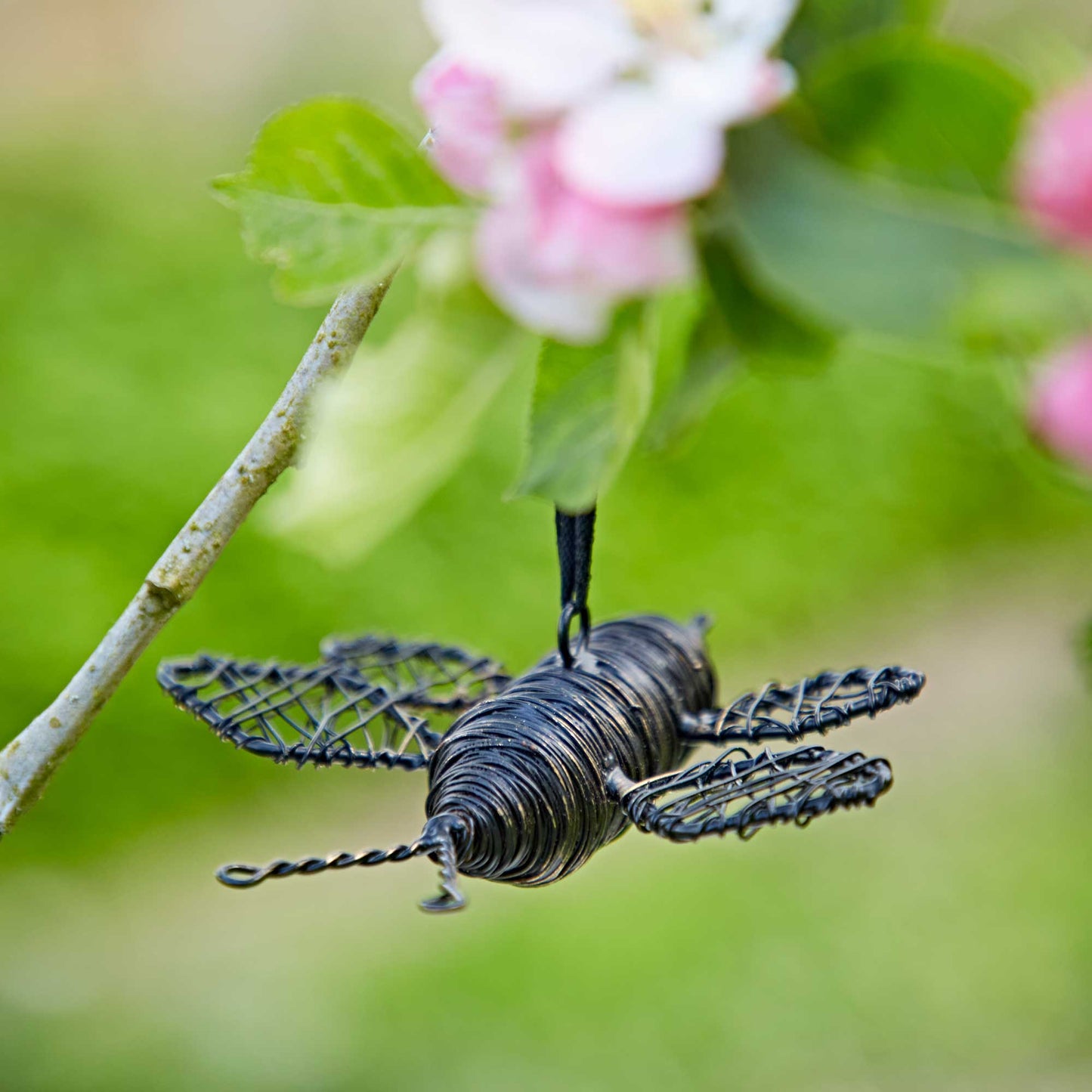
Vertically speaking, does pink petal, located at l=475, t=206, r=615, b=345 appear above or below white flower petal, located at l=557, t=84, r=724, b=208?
below

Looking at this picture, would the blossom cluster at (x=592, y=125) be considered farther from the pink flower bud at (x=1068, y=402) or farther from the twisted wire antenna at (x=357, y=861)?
the twisted wire antenna at (x=357, y=861)

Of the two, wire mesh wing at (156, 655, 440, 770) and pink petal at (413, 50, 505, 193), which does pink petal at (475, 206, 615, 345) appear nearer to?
pink petal at (413, 50, 505, 193)

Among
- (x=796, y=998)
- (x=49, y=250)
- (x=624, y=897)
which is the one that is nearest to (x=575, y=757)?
(x=796, y=998)

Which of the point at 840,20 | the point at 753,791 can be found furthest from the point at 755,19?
the point at 753,791

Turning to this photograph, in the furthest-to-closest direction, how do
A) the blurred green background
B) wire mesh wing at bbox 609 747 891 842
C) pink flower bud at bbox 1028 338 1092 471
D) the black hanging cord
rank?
the blurred green background, the black hanging cord, wire mesh wing at bbox 609 747 891 842, pink flower bud at bbox 1028 338 1092 471

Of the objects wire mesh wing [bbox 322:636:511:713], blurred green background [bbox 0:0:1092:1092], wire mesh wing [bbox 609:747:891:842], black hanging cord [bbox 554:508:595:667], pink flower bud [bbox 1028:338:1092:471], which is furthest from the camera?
blurred green background [bbox 0:0:1092:1092]

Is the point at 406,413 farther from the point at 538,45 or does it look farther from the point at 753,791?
the point at 753,791

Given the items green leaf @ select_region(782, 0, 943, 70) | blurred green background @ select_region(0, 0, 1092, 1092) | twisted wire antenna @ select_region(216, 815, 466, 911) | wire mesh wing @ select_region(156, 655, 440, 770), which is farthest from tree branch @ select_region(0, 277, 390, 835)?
blurred green background @ select_region(0, 0, 1092, 1092)
